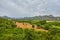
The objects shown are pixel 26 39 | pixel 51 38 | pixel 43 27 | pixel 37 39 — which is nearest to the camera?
pixel 26 39

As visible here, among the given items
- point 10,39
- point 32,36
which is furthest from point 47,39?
point 10,39

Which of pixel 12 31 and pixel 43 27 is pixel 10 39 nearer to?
pixel 12 31

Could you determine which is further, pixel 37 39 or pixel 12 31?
pixel 12 31

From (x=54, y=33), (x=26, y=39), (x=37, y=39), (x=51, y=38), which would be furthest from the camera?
(x=54, y=33)

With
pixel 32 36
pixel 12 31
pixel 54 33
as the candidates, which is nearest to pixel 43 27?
pixel 54 33

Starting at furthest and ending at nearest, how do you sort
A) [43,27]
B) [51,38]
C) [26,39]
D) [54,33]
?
[43,27]
[54,33]
[51,38]
[26,39]

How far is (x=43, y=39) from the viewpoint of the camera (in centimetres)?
5616

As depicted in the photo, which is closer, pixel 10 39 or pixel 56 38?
pixel 10 39

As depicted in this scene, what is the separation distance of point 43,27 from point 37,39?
2453 cm

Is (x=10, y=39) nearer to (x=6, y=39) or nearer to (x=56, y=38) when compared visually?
(x=6, y=39)

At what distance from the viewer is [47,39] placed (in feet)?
187

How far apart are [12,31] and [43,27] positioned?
65.8 ft

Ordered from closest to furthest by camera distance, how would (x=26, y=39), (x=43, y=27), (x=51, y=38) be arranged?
(x=26, y=39) → (x=51, y=38) → (x=43, y=27)

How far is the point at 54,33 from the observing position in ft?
210
